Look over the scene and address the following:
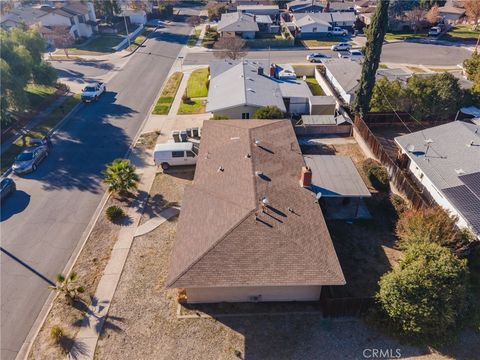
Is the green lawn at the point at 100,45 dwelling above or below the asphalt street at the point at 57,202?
above

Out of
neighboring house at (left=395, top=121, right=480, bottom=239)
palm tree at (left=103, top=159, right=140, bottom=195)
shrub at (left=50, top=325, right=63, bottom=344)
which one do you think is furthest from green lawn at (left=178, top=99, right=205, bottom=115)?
shrub at (left=50, top=325, right=63, bottom=344)

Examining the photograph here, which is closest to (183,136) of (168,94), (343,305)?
(168,94)

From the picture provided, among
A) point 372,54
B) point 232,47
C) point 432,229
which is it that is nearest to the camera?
point 432,229

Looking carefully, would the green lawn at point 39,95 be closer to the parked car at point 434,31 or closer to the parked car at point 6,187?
the parked car at point 6,187

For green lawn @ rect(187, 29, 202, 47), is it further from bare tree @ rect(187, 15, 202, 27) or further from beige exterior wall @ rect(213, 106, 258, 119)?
beige exterior wall @ rect(213, 106, 258, 119)

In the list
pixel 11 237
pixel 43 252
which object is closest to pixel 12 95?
pixel 11 237

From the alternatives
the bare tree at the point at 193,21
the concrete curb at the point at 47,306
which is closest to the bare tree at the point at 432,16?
the bare tree at the point at 193,21

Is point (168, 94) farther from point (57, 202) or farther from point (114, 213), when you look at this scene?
point (114, 213)
